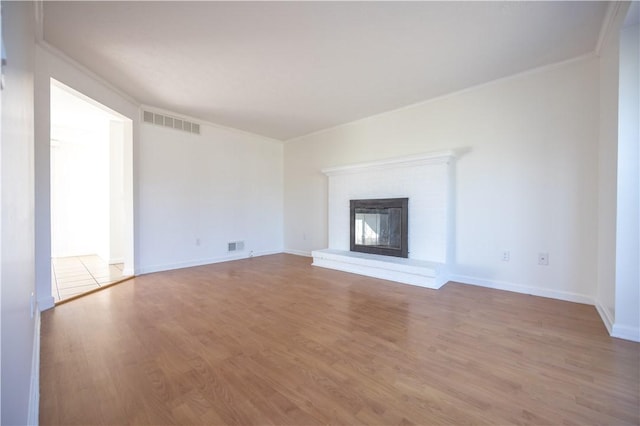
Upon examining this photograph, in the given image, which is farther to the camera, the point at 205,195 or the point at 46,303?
the point at 205,195

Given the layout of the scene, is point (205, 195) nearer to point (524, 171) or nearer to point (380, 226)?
point (380, 226)

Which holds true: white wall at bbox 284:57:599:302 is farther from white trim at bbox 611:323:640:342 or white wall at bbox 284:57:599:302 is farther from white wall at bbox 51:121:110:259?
white wall at bbox 51:121:110:259

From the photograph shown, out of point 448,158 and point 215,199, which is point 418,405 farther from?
point 215,199

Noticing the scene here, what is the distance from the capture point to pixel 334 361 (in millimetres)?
1722

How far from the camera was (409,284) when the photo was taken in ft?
11.3

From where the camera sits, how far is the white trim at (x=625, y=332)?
1956 mm

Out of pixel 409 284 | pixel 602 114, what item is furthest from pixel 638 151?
pixel 409 284

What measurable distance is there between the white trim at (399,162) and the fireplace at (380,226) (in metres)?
0.52

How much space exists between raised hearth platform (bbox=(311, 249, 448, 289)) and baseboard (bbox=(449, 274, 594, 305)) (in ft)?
0.81

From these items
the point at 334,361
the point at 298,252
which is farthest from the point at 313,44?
the point at 298,252

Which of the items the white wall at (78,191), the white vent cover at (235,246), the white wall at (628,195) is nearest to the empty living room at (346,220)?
the white wall at (628,195)

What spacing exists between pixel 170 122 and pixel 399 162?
12.1ft

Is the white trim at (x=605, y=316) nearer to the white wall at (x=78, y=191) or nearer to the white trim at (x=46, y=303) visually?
the white trim at (x=46, y=303)

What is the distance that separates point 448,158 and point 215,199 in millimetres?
3902
